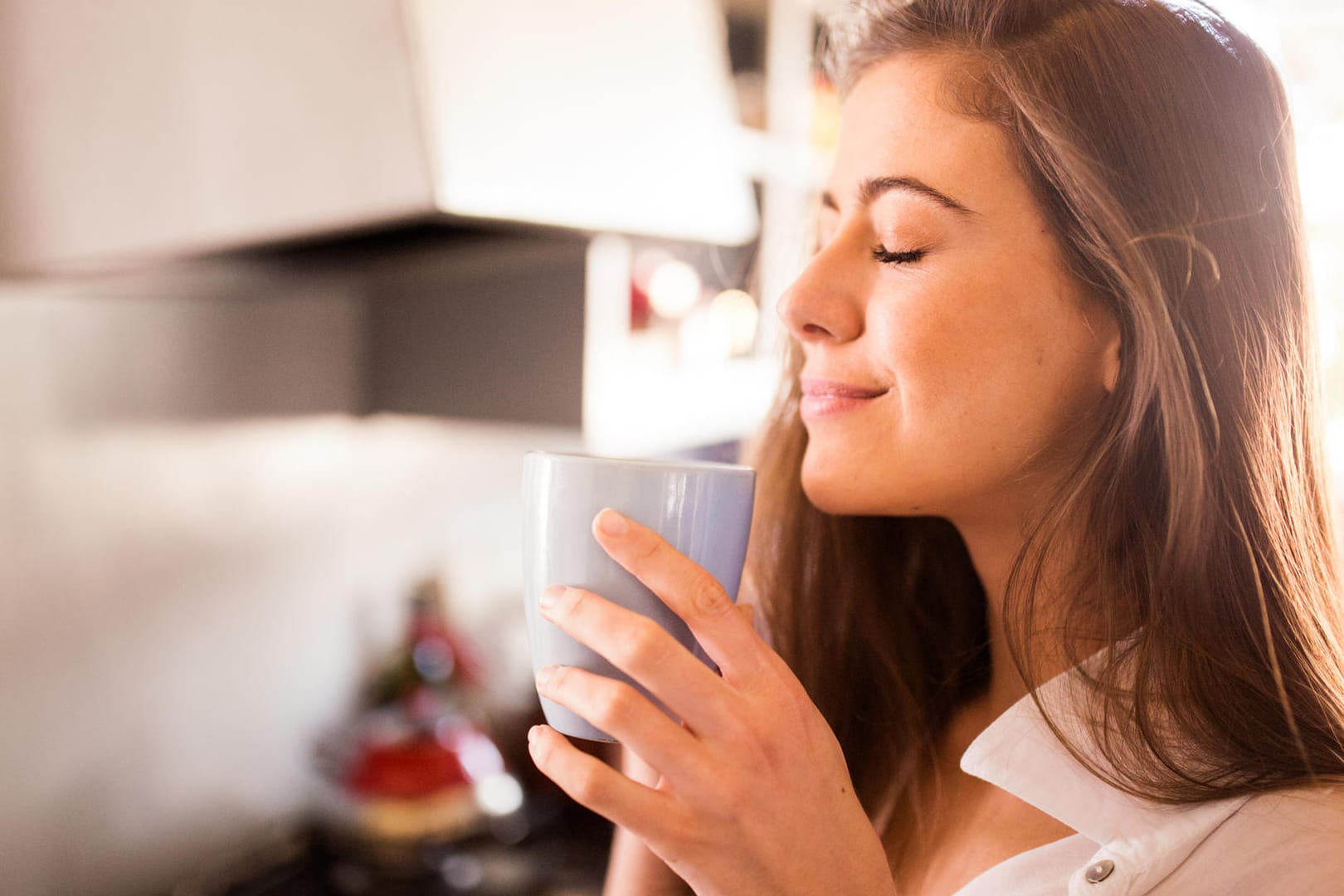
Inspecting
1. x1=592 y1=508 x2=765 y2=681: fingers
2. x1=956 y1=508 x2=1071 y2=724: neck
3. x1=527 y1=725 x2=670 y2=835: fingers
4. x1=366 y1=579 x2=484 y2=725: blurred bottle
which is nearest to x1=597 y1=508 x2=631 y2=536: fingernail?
x1=592 y1=508 x2=765 y2=681: fingers

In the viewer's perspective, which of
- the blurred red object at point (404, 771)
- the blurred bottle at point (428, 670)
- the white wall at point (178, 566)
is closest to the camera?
the white wall at point (178, 566)

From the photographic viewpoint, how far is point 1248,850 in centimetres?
60

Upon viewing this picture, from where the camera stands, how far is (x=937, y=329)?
0.69m

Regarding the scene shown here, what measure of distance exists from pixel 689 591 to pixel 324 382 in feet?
3.20

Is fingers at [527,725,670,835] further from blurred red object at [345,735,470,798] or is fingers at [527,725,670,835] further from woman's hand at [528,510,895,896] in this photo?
blurred red object at [345,735,470,798]

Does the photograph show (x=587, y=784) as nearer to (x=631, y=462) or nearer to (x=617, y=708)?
(x=617, y=708)

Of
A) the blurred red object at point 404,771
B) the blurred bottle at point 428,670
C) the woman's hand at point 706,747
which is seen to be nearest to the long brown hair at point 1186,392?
the woman's hand at point 706,747

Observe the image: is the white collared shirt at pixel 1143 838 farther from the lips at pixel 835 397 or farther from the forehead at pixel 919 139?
the forehead at pixel 919 139

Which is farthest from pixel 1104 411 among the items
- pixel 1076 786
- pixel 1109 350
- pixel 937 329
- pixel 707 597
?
pixel 707 597

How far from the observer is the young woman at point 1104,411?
64 centimetres

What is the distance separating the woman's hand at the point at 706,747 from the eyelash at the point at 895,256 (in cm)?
30

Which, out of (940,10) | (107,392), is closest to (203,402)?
(107,392)

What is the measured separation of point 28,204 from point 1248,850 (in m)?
1.14

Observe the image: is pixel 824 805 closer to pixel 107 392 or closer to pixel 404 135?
pixel 404 135
